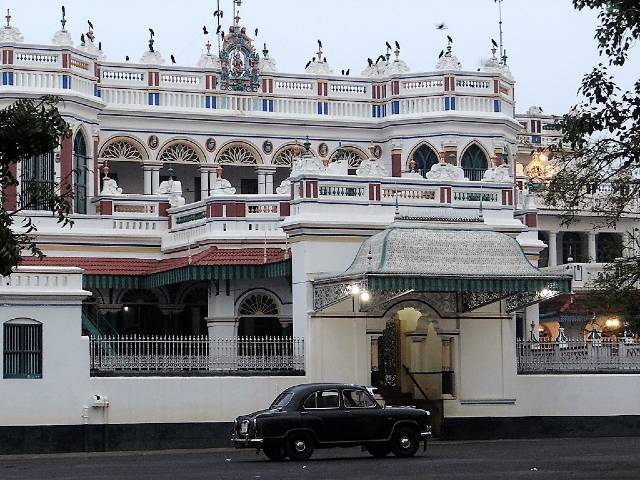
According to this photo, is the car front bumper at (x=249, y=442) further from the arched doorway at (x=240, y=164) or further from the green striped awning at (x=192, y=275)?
the arched doorway at (x=240, y=164)

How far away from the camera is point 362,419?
3297cm

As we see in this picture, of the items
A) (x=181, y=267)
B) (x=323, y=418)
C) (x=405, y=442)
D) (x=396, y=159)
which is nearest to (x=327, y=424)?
(x=323, y=418)

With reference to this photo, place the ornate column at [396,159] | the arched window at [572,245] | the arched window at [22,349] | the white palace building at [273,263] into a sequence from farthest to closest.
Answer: the arched window at [572,245] → the ornate column at [396,159] → the white palace building at [273,263] → the arched window at [22,349]

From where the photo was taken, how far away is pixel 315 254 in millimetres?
40500

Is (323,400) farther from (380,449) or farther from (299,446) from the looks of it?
(380,449)

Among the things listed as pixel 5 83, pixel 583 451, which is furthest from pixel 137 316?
pixel 583 451

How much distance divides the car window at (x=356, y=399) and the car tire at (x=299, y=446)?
1075mm

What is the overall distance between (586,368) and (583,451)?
7.62 metres

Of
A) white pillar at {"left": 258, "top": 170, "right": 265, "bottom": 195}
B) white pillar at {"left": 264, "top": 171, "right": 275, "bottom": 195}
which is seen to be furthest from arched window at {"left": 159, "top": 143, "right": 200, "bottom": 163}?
white pillar at {"left": 264, "top": 171, "right": 275, "bottom": 195}

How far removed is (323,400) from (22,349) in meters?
7.96

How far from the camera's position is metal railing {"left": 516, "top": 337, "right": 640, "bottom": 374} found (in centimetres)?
4244

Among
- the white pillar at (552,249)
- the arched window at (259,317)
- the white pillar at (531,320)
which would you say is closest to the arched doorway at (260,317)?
the arched window at (259,317)

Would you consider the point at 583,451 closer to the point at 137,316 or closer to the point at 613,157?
the point at 613,157

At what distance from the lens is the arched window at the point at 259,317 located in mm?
44156
